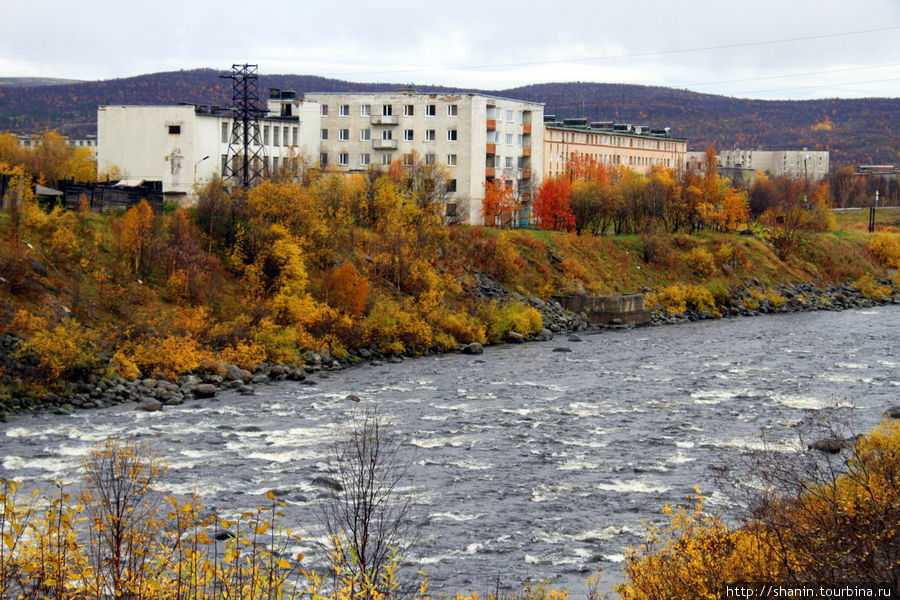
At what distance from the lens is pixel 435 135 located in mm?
94125

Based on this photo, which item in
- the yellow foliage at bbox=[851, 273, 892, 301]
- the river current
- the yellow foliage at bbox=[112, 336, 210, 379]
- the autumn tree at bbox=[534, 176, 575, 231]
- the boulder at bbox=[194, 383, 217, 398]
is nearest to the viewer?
the river current

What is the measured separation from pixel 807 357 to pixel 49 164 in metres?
58.0

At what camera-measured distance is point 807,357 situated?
52500 mm

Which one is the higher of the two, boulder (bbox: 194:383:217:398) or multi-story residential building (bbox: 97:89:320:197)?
multi-story residential building (bbox: 97:89:320:197)

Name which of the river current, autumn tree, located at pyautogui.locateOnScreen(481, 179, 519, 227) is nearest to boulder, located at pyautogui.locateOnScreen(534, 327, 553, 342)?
the river current

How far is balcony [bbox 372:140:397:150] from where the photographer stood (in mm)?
95625

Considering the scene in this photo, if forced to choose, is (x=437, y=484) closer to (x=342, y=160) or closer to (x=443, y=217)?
(x=443, y=217)

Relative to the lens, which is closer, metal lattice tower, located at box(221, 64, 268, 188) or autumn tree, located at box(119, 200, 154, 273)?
autumn tree, located at box(119, 200, 154, 273)

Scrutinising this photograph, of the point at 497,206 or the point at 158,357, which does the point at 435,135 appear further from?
the point at 158,357

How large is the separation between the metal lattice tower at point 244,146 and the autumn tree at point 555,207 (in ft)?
89.6

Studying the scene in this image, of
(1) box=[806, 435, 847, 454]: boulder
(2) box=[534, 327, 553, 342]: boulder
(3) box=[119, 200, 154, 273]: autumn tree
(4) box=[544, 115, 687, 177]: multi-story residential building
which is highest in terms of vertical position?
(4) box=[544, 115, 687, 177]: multi-story residential building

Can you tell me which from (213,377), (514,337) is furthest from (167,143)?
(213,377)

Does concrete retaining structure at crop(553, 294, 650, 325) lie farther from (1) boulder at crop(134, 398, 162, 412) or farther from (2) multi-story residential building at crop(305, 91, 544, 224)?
(1) boulder at crop(134, 398, 162, 412)

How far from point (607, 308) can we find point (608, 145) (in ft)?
240
